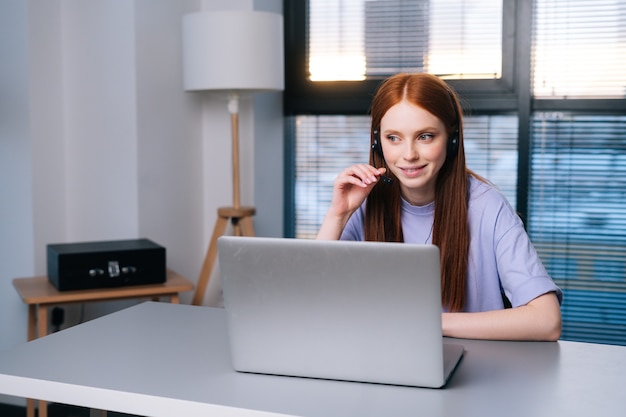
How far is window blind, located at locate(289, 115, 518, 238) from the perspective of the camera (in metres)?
3.40

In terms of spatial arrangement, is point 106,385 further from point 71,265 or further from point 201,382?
point 71,265

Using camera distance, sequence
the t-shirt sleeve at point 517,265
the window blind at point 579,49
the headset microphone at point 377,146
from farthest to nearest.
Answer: the window blind at point 579,49
the headset microphone at point 377,146
the t-shirt sleeve at point 517,265

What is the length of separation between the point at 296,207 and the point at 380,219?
191 cm

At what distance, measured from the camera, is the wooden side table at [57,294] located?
253 centimetres

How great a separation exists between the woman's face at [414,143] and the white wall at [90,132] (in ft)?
4.94

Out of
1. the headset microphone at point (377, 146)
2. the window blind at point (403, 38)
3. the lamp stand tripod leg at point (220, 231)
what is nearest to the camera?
the headset microphone at point (377, 146)

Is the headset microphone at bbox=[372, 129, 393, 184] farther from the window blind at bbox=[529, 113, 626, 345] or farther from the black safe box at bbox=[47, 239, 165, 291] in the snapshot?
the window blind at bbox=[529, 113, 626, 345]

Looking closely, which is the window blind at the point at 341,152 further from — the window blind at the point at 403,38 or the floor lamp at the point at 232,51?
the floor lamp at the point at 232,51

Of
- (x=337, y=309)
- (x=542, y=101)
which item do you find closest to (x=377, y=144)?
(x=337, y=309)

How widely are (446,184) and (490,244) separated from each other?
173 millimetres

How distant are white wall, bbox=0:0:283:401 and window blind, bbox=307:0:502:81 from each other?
1.42 ft

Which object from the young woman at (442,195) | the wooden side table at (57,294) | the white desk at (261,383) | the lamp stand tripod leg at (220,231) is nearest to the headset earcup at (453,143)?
the young woman at (442,195)

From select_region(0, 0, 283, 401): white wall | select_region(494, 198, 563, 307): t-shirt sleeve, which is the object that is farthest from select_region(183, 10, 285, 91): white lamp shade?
select_region(494, 198, 563, 307): t-shirt sleeve

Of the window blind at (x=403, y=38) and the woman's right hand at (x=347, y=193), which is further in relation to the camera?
the window blind at (x=403, y=38)
